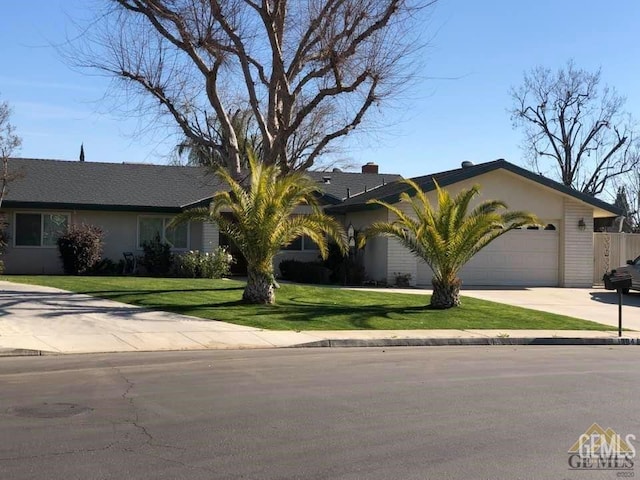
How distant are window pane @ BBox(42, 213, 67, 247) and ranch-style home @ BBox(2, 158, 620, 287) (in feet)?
0.12

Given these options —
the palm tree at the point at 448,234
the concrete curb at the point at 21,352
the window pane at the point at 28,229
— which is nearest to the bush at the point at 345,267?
the palm tree at the point at 448,234

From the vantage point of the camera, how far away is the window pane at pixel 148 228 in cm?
2712

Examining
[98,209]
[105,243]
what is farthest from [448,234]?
[105,243]

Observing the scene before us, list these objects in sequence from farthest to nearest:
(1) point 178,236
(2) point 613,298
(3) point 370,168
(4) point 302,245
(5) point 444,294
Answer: (3) point 370,168, (4) point 302,245, (1) point 178,236, (2) point 613,298, (5) point 444,294

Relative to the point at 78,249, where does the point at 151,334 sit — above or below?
below

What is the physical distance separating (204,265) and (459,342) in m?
12.3

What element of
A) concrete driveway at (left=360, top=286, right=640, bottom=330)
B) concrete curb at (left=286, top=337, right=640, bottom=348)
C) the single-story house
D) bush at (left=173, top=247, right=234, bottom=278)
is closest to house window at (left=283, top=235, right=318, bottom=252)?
the single-story house

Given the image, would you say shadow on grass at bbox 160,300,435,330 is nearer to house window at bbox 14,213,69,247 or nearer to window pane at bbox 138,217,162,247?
window pane at bbox 138,217,162,247

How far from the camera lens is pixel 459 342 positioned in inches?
547

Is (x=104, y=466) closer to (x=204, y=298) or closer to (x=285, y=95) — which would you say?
(x=204, y=298)

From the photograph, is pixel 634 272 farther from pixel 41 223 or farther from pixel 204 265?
pixel 41 223

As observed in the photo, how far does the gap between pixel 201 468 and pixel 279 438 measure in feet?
3.46

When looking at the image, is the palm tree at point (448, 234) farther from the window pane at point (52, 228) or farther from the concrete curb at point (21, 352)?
the window pane at point (52, 228)

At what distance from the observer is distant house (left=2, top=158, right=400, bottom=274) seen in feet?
85.4
